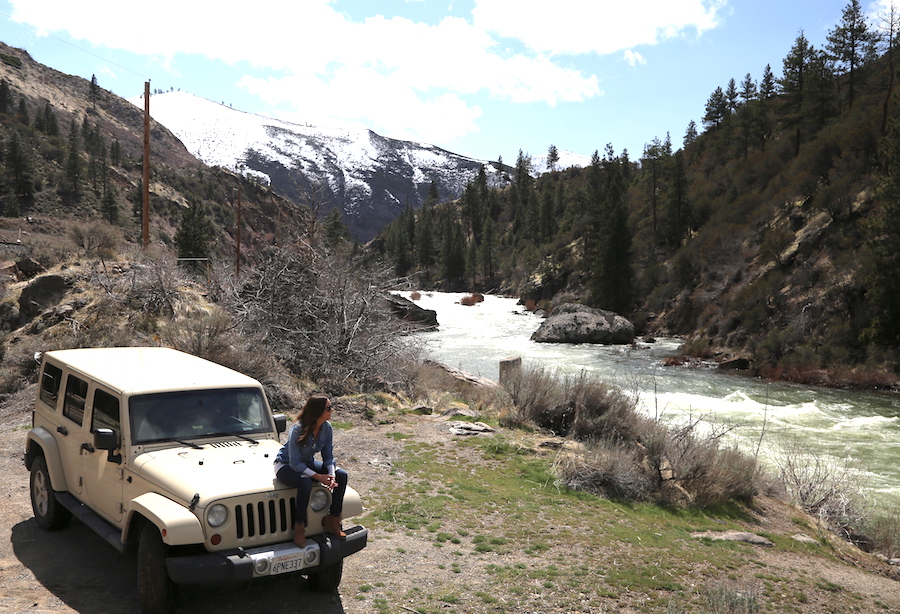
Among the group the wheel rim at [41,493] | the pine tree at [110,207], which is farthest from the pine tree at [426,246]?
the wheel rim at [41,493]

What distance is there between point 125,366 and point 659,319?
1599 inches

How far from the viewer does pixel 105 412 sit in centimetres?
562

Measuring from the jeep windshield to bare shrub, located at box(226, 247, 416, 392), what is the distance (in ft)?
28.4

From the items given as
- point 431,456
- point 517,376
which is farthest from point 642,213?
point 431,456

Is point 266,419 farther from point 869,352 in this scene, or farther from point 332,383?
point 869,352

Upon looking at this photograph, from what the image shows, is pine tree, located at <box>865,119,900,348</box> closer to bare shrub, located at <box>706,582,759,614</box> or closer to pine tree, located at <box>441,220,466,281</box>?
bare shrub, located at <box>706,582,759,614</box>

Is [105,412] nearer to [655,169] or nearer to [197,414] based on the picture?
[197,414]

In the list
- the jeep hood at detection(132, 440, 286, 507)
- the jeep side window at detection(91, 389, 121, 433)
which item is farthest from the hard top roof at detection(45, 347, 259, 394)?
the jeep hood at detection(132, 440, 286, 507)

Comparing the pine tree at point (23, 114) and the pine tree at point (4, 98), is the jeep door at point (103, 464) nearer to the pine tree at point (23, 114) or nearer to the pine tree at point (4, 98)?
the pine tree at point (23, 114)

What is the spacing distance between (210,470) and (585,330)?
112 ft

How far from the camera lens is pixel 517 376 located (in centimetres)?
1454

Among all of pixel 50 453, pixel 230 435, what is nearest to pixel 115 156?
pixel 50 453

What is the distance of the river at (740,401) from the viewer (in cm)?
1473

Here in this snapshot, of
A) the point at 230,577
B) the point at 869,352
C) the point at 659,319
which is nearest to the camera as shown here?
the point at 230,577
